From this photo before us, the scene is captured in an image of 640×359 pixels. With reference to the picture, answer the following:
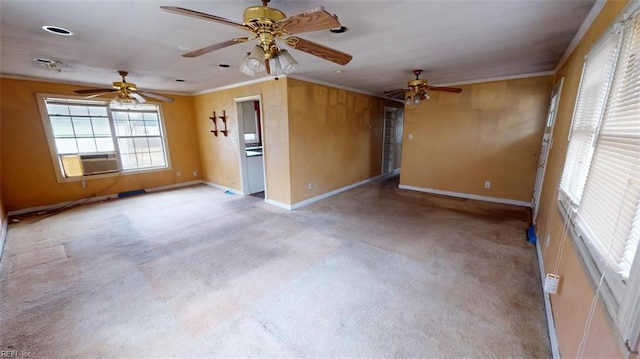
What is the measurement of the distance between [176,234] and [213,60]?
94.0 inches

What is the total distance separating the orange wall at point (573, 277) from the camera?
1.06m

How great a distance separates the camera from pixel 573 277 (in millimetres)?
1486

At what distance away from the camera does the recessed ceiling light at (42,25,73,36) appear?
2084 millimetres

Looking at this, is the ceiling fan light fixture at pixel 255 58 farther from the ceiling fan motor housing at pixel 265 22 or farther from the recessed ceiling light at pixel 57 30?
the recessed ceiling light at pixel 57 30

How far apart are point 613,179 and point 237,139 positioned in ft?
17.2

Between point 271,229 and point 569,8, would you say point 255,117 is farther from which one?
point 569,8

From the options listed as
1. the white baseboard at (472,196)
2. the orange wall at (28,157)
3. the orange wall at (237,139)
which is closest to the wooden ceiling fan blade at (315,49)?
the orange wall at (237,139)

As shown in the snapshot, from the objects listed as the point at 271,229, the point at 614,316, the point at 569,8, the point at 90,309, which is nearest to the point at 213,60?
the point at 271,229

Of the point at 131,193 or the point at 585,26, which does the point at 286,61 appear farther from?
the point at 131,193

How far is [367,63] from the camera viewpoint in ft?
10.9

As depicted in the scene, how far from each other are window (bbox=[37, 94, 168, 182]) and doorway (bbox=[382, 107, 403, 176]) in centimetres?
572

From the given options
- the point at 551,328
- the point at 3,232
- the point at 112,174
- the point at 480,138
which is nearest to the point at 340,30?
the point at 551,328

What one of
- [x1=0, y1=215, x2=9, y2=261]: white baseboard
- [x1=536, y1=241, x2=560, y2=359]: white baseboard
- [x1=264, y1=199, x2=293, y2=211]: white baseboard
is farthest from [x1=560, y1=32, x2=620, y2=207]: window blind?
[x1=0, y1=215, x2=9, y2=261]: white baseboard

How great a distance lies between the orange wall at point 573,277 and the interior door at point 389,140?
4.30 meters
